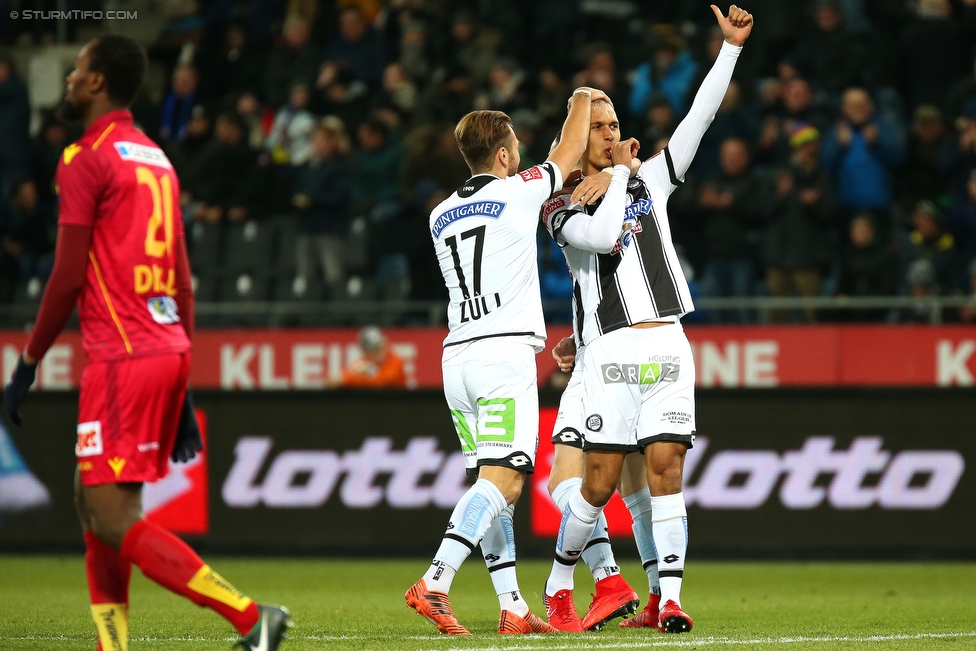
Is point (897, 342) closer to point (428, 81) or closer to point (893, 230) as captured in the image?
point (893, 230)

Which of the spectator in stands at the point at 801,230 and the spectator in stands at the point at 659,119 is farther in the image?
the spectator in stands at the point at 659,119

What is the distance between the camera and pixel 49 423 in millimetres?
12398

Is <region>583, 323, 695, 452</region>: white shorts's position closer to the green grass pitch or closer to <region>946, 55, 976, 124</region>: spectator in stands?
the green grass pitch

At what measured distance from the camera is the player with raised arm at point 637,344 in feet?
20.8

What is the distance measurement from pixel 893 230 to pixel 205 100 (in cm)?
866

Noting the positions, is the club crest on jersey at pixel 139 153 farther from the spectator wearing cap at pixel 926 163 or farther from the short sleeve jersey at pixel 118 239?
the spectator wearing cap at pixel 926 163

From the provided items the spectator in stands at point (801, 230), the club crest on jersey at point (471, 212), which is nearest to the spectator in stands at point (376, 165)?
the spectator in stands at point (801, 230)

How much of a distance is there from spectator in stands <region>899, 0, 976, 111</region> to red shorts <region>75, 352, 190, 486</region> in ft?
40.4

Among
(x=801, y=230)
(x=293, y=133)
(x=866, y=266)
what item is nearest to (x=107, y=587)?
(x=801, y=230)

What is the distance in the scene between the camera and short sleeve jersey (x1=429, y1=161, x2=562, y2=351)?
6.37 meters

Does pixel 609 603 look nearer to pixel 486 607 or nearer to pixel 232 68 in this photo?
pixel 486 607

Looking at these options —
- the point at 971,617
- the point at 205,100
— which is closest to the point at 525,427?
the point at 971,617

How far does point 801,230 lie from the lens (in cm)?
1362

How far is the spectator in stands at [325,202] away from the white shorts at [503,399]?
27.8 feet
